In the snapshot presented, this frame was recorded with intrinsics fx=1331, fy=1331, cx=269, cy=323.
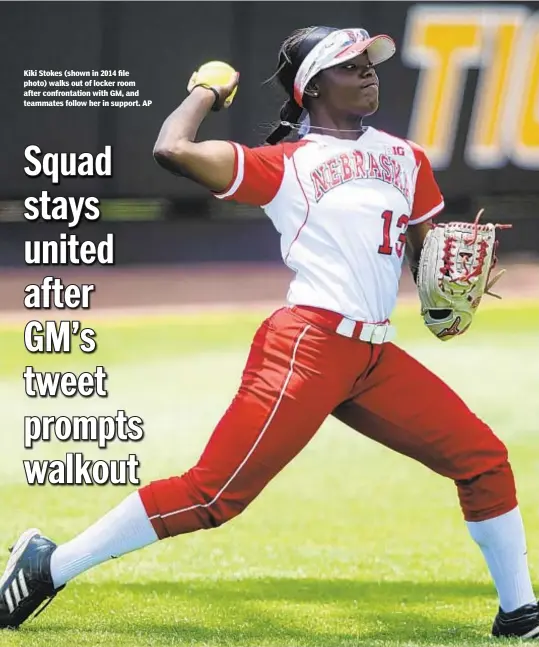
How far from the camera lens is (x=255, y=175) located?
10.9 feet

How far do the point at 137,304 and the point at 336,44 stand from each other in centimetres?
710

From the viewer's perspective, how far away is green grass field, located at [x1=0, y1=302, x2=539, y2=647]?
3637 millimetres

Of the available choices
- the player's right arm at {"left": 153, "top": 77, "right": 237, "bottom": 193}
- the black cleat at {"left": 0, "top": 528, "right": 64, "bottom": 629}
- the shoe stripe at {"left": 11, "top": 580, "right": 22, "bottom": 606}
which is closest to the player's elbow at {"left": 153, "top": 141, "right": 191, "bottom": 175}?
the player's right arm at {"left": 153, "top": 77, "right": 237, "bottom": 193}

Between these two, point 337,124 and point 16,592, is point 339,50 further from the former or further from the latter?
point 16,592

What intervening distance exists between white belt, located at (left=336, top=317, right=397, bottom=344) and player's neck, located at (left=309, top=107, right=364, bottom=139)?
512 millimetres

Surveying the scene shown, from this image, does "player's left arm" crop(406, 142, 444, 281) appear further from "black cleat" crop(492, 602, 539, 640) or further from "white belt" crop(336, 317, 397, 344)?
"black cleat" crop(492, 602, 539, 640)

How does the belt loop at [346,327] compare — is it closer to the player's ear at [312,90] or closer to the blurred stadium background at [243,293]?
the player's ear at [312,90]

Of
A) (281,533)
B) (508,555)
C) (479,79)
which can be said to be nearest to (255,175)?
(508,555)

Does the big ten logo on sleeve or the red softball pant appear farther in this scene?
the big ten logo on sleeve

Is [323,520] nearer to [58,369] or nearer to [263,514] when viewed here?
[263,514]

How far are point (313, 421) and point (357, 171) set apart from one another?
0.65 m

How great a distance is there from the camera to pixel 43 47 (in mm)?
10586

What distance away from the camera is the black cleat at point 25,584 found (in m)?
3.43

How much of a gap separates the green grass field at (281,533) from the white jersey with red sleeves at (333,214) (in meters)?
0.89
